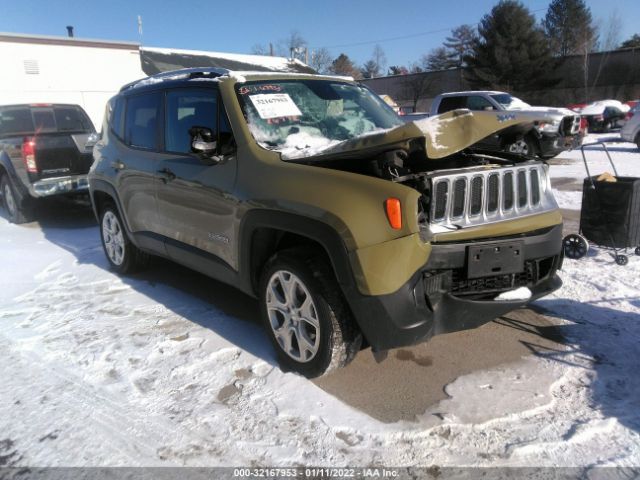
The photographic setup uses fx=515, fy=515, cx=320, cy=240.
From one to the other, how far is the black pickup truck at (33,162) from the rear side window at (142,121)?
2.95 m

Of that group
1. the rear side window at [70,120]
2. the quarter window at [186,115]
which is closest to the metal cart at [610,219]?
the quarter window at [186,115]

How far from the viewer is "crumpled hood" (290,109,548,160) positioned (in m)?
2.72

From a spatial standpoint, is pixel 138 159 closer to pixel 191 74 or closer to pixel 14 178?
pixel 191 74

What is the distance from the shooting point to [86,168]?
27.1 feet

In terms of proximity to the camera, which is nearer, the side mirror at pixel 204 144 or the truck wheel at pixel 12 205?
the side mirror at pixel 204 144

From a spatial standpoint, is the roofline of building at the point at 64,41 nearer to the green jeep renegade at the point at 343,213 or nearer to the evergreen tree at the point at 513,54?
the green jeep renegade at the point at 343,213

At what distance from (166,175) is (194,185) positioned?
49 cm

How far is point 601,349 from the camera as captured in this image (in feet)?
11.3

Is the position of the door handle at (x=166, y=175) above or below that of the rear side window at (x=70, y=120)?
below

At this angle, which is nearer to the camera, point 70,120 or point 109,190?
point 109,190

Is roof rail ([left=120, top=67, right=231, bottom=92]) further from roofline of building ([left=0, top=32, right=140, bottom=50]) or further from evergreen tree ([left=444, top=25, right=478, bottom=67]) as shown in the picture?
evergreen tree ([left=444, top=25, right=478, bottom=67])

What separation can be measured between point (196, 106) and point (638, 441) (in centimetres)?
352

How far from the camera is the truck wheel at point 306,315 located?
9.66 ft

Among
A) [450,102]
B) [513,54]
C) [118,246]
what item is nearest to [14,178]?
[118,246]
